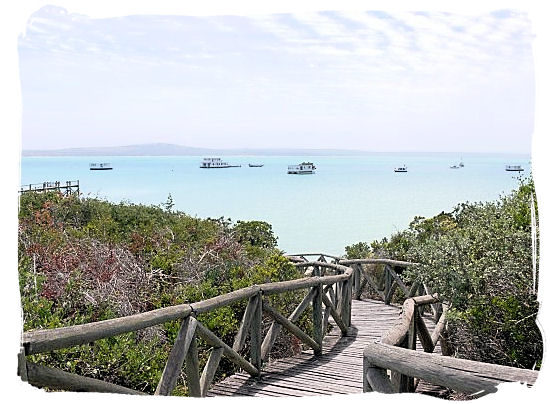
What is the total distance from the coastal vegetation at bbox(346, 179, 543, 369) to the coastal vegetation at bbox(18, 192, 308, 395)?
195 cm

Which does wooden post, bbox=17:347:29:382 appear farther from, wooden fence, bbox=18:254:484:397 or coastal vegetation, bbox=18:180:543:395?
coastal vegetation, bbox=18:180:543:395

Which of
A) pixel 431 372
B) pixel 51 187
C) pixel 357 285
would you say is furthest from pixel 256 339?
pixel 51 187

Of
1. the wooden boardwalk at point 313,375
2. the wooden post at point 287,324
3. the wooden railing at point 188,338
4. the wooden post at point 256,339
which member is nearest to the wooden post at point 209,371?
the wooden railing at point 188,338

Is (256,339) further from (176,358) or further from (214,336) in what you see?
(176,358)

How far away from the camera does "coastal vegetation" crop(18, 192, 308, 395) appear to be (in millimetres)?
3889

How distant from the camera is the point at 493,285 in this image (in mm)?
3605

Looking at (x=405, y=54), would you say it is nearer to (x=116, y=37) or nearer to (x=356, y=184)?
(x=116, y=37)

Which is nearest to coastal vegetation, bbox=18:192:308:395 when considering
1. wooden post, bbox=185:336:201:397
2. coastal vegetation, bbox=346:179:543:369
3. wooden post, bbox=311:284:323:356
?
wooden post, bbox=185:336:201:397

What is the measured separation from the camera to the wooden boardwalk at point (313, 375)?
4.27 metres

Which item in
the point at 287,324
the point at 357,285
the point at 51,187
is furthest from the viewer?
the point at 51,187

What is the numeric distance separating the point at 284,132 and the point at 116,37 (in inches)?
92.4

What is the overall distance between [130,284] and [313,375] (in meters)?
1.87

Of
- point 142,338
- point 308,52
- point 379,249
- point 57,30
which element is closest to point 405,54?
point 308,52

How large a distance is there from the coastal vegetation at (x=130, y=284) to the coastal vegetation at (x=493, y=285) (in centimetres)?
195
